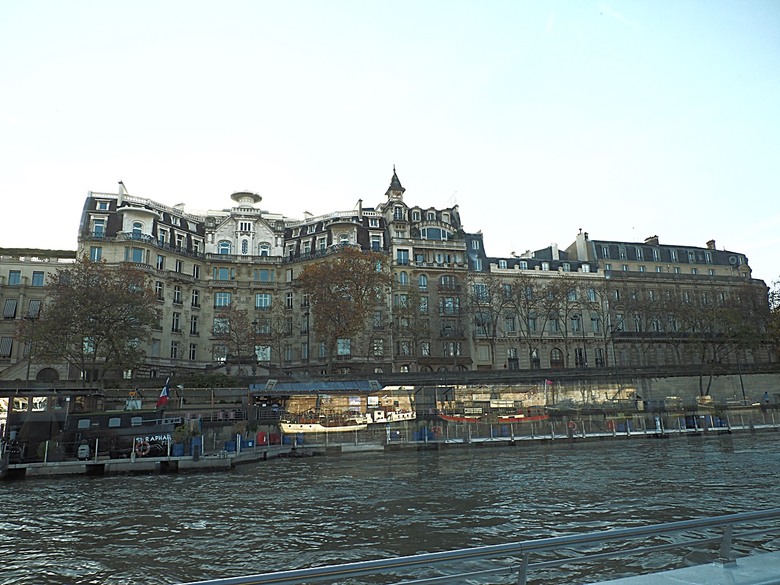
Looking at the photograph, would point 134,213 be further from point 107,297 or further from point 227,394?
point 227,394

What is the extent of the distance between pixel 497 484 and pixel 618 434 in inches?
1076

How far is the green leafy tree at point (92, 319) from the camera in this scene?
46.8 metres

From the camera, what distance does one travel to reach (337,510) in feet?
65.6

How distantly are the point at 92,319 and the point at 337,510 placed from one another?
36.2 m

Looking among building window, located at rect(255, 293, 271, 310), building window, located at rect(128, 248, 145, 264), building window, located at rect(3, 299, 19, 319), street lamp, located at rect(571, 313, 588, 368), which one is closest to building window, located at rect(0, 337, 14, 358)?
building window, located at rect(3, 299, 19, 319)

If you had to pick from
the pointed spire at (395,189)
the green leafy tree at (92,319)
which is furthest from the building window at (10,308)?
the pointed spire at (395,189)

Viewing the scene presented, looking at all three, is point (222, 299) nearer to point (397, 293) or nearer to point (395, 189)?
point (397, 293)

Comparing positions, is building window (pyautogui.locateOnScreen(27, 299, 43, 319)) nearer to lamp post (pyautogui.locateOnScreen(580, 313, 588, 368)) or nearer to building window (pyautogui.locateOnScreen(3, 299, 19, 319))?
building window (pyautogui.locateOnScreen(3, 299, 19, 319))

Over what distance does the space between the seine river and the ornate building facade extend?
105 ft

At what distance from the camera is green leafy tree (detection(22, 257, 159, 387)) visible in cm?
4684

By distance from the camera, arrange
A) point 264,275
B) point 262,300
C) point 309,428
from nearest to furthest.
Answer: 1. point 309,428
2. point 262,300
3. point 264,275

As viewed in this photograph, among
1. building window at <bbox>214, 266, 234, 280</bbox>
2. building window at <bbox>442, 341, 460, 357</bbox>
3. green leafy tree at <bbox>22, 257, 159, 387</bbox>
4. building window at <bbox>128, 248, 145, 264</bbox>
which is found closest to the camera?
green leafy tree at <bbox>22, 257, 159, 387</bbox>

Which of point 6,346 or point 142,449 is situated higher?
point 6,346

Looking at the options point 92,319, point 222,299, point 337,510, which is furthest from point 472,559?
point 222,299
